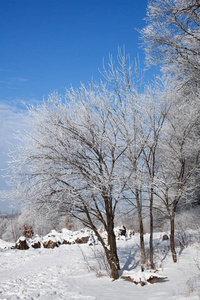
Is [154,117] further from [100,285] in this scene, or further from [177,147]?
[100,285]

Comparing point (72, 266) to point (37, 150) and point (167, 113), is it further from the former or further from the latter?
point (167, 113)

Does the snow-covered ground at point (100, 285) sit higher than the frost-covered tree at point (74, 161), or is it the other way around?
the frost-covered tree at point (74, 161)

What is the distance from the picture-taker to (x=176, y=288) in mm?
5363

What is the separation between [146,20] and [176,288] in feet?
24.2

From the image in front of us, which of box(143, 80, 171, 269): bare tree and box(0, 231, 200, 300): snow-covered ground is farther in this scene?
box(143, 80, 171, 269): bare tree

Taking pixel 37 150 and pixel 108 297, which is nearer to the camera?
pixel 108 297

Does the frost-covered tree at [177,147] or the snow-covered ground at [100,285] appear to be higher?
the frost-covered tree at [177,147]

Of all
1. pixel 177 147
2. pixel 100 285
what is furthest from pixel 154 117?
pixel 100 285

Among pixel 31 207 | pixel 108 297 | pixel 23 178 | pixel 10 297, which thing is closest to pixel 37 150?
pixel 23 178

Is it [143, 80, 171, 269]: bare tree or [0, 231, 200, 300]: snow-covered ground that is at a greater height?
[143, 80, 171, 269]: bare tree

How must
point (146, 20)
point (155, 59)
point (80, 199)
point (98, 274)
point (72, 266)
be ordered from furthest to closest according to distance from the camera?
point (72, 266) → point (155, 59) → point (146, 20) → point (98, 274) → point (80, 199)

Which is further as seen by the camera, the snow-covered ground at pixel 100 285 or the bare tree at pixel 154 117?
the bare tree at pixel 154 117

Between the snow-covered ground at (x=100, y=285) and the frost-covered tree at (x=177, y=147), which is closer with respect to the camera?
the snow-covered ground at (x=100, y=285)

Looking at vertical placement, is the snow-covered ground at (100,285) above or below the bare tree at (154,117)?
below
